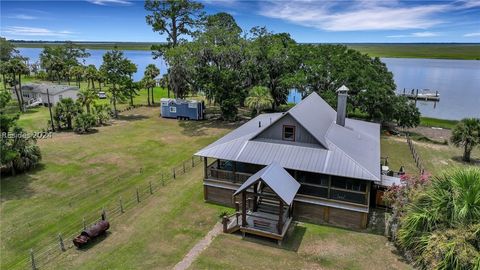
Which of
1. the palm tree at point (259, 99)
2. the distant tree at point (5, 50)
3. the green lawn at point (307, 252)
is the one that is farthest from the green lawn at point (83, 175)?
the distant tree at point (5, 50)

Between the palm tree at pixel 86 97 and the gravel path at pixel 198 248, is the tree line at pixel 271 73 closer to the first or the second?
the palm tree at pixel 86 97

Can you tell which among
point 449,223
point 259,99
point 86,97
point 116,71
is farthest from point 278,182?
point 116,71

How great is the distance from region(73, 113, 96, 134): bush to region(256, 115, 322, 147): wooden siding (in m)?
24.0

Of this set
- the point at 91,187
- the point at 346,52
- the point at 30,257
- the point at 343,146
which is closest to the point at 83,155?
the point at 91,187

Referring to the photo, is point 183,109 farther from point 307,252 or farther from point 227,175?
point 307,252

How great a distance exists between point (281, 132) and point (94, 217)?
1167cm

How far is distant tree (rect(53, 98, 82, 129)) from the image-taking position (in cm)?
3600

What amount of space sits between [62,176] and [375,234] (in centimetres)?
2131

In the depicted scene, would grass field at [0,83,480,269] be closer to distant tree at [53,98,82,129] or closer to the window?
distant tree at [53,98,82,129]

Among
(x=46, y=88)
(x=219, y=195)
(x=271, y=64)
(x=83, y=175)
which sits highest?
(x=271, y=64)

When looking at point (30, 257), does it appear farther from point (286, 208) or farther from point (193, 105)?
point (193, 105)

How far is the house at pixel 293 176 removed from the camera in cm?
1611

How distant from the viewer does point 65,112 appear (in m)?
36.1

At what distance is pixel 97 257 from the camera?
14.6 meters
